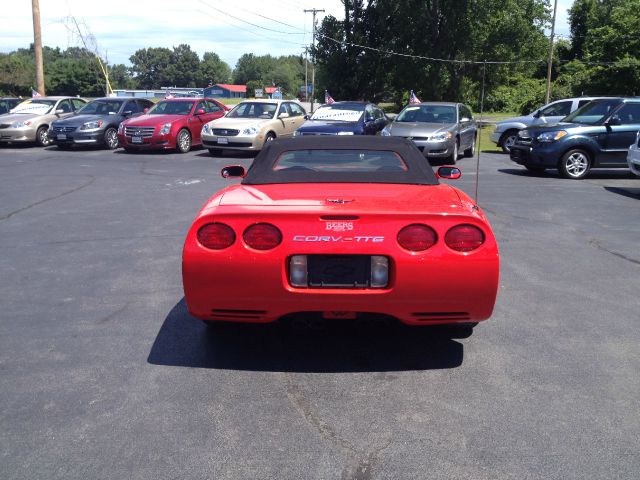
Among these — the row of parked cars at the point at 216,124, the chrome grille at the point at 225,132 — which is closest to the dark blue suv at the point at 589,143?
the row of parked cars at the point at 216,124

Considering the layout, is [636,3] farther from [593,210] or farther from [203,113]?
[593,210]

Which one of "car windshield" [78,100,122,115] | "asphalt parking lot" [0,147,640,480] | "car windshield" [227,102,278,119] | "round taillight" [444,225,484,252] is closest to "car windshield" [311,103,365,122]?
"car windshield" [227,102,278,119]

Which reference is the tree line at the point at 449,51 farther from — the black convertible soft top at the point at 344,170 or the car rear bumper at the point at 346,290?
the car rear bumper at the point at 346,290

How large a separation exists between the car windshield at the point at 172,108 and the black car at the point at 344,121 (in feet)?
11.4

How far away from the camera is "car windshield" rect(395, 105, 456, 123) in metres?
17.5

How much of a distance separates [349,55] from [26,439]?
57.3 metres

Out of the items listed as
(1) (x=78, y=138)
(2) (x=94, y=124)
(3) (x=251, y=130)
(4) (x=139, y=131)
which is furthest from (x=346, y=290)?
(2) (x=94, y=124)

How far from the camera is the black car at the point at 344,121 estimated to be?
17.9 m

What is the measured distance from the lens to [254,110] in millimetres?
19984

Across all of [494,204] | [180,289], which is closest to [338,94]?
[494,204]

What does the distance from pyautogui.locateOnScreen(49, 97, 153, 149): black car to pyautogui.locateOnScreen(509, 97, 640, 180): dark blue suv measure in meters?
12.4

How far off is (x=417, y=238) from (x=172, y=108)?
17.8m

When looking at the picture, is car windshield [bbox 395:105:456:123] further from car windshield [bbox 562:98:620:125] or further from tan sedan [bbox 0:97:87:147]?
tan sedan [bbox 0:97:87:147]

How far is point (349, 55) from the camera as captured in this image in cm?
5794
